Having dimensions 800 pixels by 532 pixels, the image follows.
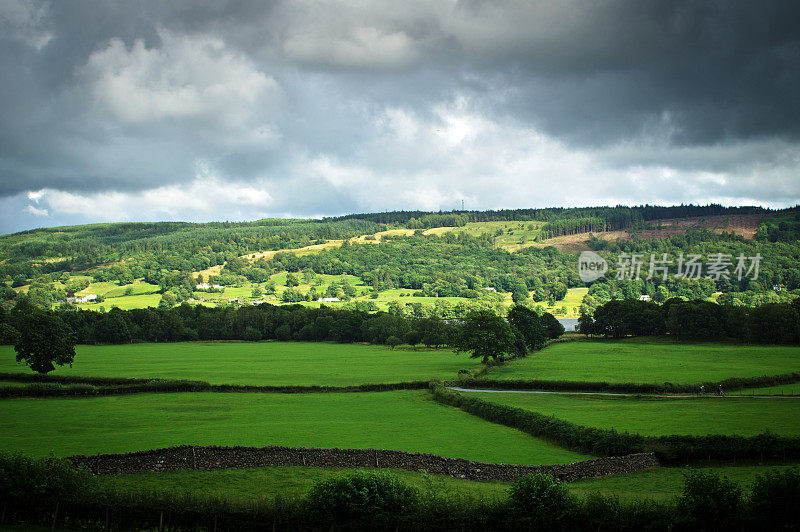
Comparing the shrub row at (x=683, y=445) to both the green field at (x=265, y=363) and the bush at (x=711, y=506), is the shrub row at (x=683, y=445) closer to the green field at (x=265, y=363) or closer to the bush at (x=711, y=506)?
the bush at (x=711, y=506)

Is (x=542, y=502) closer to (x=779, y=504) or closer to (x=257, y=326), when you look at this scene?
(x=779, y=504)

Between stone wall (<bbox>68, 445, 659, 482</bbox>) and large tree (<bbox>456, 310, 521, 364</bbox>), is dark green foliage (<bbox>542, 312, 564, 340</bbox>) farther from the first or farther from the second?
stone wall (<bbox>68, 445, 659, 482</bbox>)

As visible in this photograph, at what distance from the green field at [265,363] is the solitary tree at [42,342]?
288 centimetres

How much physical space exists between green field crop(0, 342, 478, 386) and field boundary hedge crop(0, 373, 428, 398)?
10.7 feet

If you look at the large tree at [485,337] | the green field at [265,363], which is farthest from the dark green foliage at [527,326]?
the large tree at [485,337]

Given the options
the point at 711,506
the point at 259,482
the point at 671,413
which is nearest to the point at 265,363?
the point at 671,413

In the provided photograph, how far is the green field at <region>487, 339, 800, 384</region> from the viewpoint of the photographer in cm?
7275

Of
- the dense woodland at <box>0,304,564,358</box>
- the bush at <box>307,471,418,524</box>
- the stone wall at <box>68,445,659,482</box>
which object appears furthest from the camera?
the dense woodland at <box>0,304,564,358</box>

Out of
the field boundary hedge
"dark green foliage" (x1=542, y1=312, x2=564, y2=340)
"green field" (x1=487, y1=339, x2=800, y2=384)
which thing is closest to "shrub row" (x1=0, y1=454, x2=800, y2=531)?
the field boundary hedge

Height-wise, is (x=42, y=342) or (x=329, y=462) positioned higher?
(x=42, y=342)

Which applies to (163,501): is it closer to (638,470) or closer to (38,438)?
(38,438)

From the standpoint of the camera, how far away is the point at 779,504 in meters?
22.7

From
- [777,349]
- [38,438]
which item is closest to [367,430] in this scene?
[38,438]

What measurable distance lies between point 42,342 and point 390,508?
69532mm
